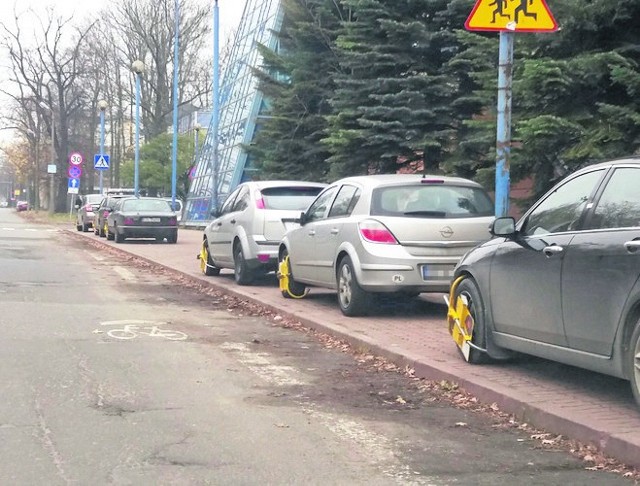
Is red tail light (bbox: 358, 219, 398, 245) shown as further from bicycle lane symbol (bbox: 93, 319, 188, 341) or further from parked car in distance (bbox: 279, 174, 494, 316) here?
bicycle lane symbol (bbox: 93, 319, 188, 341)

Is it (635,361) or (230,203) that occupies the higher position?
(230,203)

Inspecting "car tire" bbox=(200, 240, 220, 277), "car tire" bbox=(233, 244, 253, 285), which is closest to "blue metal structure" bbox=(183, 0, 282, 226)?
"car tire" bbox=(200, 240, 220, 277)

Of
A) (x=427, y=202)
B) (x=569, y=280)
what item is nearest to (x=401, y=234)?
(x=427, y=202)

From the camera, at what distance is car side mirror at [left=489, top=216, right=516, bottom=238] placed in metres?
6.78

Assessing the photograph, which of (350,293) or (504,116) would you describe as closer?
(504,116)

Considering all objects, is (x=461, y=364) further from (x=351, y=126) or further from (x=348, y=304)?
(x=351, y=126)

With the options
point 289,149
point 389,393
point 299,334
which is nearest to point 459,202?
point 299,334

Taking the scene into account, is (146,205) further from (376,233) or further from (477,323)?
(477,323)

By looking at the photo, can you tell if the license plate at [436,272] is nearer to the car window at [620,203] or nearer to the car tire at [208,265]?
the car window at [620,203]

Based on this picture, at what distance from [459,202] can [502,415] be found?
4.39m

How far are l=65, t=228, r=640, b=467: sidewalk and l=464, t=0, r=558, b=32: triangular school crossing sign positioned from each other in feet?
10.3

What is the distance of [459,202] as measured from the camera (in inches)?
400

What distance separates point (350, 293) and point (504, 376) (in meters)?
3.46

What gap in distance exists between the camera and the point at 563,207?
6527mm
